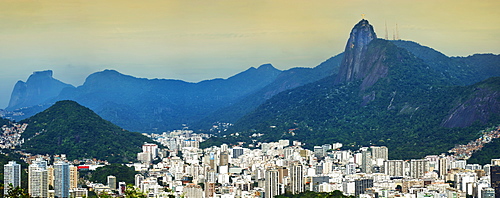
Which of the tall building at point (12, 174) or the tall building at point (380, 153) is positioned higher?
the tall building at point (380, 153)

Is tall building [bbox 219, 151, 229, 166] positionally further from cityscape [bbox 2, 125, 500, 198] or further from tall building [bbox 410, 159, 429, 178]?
tall building [bbox 410, 159, 429, 178]

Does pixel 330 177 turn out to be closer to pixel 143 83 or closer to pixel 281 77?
pixel 281 77

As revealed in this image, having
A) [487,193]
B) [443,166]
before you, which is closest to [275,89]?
[443,166]

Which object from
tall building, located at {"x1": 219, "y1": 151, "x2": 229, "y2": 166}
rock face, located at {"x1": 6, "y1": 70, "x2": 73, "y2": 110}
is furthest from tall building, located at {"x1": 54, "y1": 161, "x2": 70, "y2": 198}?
rock face, located at {"x1": 6, "y1": 70, "x2": 73, "y2": 110}

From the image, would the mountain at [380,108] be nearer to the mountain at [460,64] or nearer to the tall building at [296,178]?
the mountain at [460,64]

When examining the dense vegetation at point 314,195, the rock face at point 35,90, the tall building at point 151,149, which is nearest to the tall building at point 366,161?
the dense vegetation at point 314,195

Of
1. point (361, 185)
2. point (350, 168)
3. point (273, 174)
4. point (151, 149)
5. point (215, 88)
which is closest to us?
point (273, 174)

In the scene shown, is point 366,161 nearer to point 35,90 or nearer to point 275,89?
point 275,89
